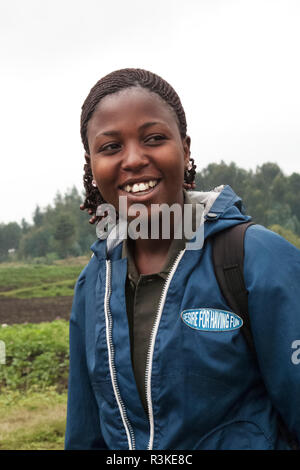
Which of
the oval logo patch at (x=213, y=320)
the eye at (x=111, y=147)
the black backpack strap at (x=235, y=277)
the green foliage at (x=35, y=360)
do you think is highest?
the eye at (x=111, y=147)

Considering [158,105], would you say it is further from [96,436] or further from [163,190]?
[96,436]

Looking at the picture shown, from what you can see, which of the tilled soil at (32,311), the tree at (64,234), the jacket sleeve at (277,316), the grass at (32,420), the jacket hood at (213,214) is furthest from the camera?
the tree at (64,234)

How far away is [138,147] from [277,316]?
0.59m

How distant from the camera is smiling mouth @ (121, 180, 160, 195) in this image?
1.43 meters

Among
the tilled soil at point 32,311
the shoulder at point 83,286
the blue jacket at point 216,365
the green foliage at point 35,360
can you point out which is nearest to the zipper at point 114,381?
the blue jacket at point 216,365

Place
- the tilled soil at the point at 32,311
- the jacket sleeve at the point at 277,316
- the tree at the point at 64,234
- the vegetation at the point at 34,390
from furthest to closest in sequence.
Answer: the tree at the point at 64,234 < the tilled soil at the point at 32,311 < the vegetation at the point at 34,390 < the jacket sleeve at the point at 277,316

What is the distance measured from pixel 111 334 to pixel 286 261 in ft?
1.73

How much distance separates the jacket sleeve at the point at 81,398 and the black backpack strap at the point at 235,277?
0.54 m

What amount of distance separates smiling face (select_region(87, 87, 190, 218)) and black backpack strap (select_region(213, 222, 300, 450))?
24 centimetres

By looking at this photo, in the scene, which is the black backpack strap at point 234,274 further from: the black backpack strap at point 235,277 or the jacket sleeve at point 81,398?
the jacket sleeve at point 81,398

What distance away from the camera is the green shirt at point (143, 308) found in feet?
4.52

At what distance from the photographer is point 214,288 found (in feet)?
4.23

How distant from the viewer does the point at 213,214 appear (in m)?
1.38

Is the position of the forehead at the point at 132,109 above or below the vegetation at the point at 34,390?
above
